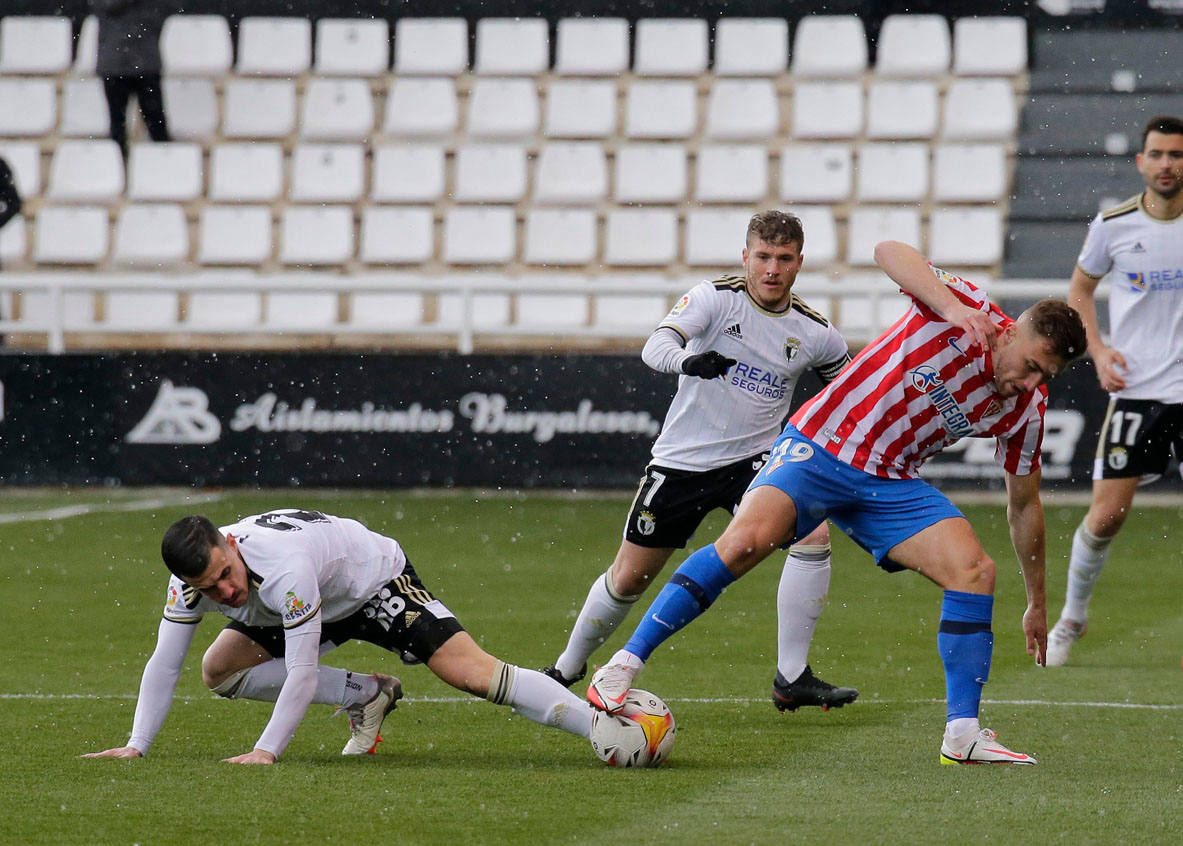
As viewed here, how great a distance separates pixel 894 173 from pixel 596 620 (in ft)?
35.1

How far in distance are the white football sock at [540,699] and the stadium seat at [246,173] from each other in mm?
12030

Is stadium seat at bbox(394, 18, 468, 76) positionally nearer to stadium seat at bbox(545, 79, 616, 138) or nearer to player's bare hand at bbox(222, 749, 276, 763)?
stadium seat at bbox(545, 79, 616, 138)

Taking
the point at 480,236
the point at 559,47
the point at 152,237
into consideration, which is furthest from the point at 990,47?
the point at 152,237

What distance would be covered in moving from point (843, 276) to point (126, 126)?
23.2 ft

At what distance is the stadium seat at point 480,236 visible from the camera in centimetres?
1622

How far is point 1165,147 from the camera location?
24.2ft

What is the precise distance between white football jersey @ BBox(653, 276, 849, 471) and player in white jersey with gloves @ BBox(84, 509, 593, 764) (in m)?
1.37

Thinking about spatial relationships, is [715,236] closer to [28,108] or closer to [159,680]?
[28,108]

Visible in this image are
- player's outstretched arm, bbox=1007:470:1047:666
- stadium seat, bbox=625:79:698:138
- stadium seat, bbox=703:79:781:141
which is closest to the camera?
player's outstretched arm, bbox=1007:470:1047:666

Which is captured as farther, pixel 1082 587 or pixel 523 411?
pixel 523 411

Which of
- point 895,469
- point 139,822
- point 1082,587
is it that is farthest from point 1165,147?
point 139,822

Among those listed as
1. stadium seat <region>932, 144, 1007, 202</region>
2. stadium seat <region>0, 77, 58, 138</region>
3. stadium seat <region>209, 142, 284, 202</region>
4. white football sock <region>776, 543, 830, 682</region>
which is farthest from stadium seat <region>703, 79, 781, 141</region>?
white football sock <region>776, 543, 830, 682</region>

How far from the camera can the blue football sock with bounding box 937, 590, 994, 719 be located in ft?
17.6

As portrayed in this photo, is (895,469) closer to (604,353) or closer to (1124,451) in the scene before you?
(1124,451)
